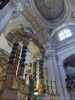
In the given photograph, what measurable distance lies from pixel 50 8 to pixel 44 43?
4.00m

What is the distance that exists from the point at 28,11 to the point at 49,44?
3.72 meters

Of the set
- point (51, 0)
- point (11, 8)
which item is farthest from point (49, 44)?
point (11, 8)

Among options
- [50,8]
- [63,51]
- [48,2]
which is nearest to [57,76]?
[63,51]

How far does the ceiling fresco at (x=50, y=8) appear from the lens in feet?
43.9

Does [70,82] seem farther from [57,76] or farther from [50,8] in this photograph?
[50,8]

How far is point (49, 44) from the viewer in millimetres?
12344

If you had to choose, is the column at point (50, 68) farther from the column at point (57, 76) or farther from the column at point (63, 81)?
the column at point (63, 81)

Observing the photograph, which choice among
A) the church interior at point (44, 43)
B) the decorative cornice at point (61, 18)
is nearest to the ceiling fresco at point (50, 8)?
the church interior at point (44, 43)

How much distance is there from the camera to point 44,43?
42.1ft

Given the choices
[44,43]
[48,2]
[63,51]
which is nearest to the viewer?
[63,51]

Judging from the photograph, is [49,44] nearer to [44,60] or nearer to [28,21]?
[44,60]

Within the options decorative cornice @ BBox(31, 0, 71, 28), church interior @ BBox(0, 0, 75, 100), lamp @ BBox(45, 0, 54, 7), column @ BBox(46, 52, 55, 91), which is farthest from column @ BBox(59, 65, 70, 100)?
lamp @ BBox(45, 0, 54, 7)

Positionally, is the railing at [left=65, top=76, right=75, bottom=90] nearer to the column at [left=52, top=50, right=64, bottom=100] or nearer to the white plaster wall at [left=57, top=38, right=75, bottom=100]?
the column at [left=52, top=50, right=64, bottom=100]

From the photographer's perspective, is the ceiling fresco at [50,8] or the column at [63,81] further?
the ceiling fresco at [50,8]
